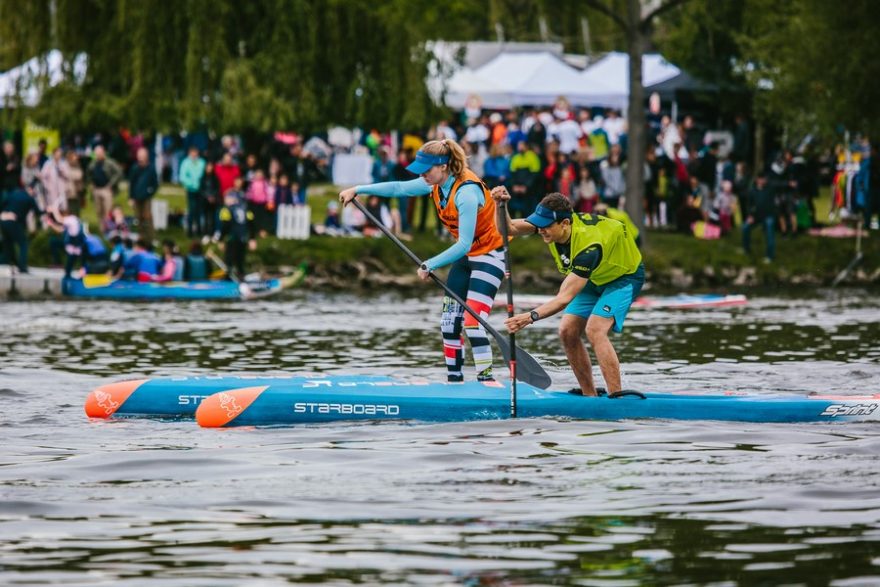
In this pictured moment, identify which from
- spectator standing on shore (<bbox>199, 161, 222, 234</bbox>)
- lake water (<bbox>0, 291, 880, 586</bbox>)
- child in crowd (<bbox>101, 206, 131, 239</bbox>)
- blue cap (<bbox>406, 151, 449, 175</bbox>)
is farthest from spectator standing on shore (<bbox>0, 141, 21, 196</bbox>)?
blue cap (<bbox>406, 151, 449, 175</bbox>)

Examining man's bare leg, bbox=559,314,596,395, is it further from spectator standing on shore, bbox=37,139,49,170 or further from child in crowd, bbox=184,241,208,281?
spectator standing on shore, bbox=37,139,49,170

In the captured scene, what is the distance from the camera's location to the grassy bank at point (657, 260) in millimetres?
32188

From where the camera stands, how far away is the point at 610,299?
1331 centimetres

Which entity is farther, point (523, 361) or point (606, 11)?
point (606, 11)

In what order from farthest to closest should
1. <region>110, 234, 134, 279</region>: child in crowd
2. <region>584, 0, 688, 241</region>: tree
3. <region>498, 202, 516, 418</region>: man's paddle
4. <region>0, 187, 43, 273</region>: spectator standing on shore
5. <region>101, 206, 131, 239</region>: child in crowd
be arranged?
<region>584, 0, 688, 241</region>: tree
<region>101, 206, 131, 239</region>: child in crowd
<region>0, 187, 43, 273</region>: spectator standing on shore
<region>110, 234, 134, 279</region>: child in crowd
<region>498, 202, 516, 418</region>: man's paddle

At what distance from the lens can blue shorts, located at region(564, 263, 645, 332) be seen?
13.3 metres

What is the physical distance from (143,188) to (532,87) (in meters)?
12.1

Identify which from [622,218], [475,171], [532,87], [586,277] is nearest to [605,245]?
[586,277]

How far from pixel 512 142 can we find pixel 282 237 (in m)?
5.05

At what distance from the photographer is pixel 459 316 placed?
13.9 metres

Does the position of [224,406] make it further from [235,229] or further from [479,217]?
[235,229]

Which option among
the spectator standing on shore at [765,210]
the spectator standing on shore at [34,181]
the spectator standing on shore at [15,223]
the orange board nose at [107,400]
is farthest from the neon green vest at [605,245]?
the spectator standing on shore at [34,181]

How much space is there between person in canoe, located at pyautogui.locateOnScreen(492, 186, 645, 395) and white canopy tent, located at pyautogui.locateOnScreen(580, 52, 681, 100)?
93.5 feet

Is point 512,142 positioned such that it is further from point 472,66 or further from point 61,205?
point 472,66
